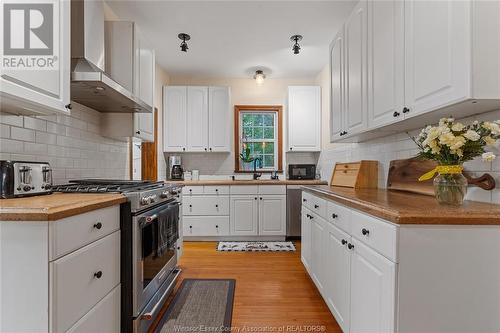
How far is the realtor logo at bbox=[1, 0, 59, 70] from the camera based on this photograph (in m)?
1.25

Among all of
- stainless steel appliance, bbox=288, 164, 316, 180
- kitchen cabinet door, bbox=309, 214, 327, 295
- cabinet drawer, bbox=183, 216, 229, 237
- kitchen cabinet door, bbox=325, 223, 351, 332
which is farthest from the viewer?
stainless steel appliance, bbox=288, 164, 316, 180

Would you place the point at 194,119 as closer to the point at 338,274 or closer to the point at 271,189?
the point at 271,189

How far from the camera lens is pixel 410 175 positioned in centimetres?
195

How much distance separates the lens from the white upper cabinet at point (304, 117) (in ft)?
13.7

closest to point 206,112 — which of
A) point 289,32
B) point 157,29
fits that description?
point 157,29

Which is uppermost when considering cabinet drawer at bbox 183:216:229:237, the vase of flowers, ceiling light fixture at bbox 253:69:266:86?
ceiling light fixture at bbox 253:69:266:86

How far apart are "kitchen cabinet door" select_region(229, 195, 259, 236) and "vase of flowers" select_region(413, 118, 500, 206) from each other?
110 inches

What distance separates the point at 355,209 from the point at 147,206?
1282mm

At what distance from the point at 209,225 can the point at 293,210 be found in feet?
4.12

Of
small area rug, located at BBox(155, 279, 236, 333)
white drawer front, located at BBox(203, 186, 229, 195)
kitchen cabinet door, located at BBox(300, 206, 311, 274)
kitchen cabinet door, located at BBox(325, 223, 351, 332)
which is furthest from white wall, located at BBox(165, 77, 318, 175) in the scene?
kitchen cabinet door, located at BBox(325, 223, 351, 332)

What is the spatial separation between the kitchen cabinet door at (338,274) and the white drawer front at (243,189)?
6.58ft

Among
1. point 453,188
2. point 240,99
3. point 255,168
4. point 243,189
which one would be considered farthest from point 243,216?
point 453,188

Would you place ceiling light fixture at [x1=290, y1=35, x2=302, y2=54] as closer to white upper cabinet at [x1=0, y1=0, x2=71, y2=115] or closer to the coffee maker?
white upper cabinet at [x1=0, y1=0, x2=71, y2=115]

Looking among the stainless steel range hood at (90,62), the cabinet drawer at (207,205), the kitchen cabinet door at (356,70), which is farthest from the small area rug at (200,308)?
the kitchen cabinet door at (356,70)
